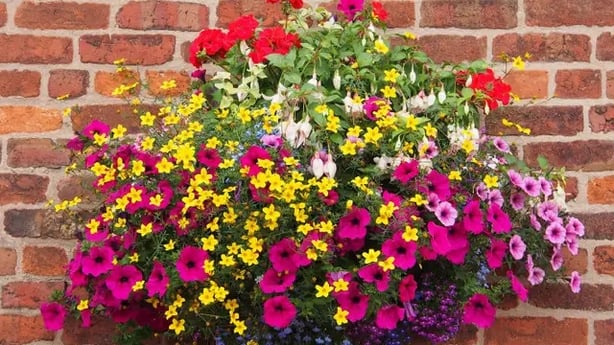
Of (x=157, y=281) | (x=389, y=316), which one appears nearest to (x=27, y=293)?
(x=157, y=281)

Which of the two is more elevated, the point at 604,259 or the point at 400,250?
the point at 400,250

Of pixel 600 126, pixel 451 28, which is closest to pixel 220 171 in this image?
pixel 451 28

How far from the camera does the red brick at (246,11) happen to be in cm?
219

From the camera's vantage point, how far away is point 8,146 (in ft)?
7.02

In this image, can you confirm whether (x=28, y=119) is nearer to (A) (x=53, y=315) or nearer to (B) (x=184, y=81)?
(B) (x=184, y=81)

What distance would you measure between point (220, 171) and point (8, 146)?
2.06ft

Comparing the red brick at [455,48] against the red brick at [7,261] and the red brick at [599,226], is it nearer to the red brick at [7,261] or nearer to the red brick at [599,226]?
the red brick at [599,226]

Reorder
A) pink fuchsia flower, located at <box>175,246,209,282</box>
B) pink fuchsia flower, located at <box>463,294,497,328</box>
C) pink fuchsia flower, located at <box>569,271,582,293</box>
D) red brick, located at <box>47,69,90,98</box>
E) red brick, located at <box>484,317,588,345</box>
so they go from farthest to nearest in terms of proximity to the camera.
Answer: red brick, located at <box>47,69,90,98</box>
red brick, located at <box>484,317,588,345</box>
pink fuchsia flower, located at <box>569,271,582,293</box>
pink fuchsia flower, located at <box>463,294,497,328</box>
pink fuchsia flower, located at <box>175,246,209,282</box>

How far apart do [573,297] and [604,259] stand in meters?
0.11

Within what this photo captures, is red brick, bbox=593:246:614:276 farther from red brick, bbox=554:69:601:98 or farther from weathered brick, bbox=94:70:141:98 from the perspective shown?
weathered brick, bbox=94:70:141:98

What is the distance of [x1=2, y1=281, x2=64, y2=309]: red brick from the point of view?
2082 mm

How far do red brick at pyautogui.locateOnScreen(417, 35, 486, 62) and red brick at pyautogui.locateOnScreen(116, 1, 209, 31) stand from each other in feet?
1.76

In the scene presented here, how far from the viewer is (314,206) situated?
176cm

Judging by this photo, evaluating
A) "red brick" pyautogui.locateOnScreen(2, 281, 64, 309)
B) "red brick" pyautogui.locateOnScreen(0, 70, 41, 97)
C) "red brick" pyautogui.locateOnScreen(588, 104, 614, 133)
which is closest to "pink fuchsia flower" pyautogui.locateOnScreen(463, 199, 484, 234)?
"red brick" pyautogui.locateOnScreen(588, 104, 614, 133)
